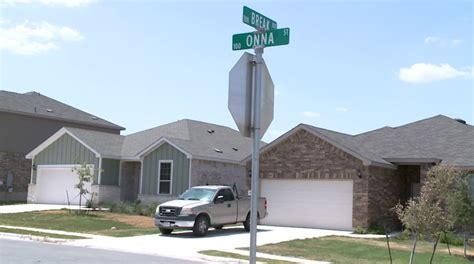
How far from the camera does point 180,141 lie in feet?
108

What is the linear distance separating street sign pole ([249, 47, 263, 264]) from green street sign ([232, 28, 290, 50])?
120 mm

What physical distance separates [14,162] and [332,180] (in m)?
24.4

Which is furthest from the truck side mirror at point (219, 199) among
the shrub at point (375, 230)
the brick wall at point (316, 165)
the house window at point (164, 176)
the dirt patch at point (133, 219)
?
the house window at point (164, 176)

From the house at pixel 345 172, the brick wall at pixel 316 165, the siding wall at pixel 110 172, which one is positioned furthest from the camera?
the siding wall at pixel 110 172

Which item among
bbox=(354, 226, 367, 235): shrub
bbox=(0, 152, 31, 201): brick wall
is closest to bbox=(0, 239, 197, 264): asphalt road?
bbox=(354, 226, 367, 235): shrub

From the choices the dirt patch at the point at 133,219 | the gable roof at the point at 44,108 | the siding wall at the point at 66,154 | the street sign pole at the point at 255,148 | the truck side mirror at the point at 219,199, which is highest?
the gable roof at the point at 44,108

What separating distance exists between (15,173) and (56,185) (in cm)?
578

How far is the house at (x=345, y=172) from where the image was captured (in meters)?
24.9

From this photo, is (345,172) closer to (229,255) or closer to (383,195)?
(383,195)

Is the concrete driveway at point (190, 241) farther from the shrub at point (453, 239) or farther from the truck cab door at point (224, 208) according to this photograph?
the shrub at point (453, 239)

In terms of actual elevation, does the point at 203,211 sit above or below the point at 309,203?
below

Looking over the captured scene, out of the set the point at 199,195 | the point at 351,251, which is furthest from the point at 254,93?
the point at 199,195

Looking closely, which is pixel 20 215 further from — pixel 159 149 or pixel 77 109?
pixel 77 109

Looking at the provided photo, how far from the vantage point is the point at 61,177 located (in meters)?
36.6
